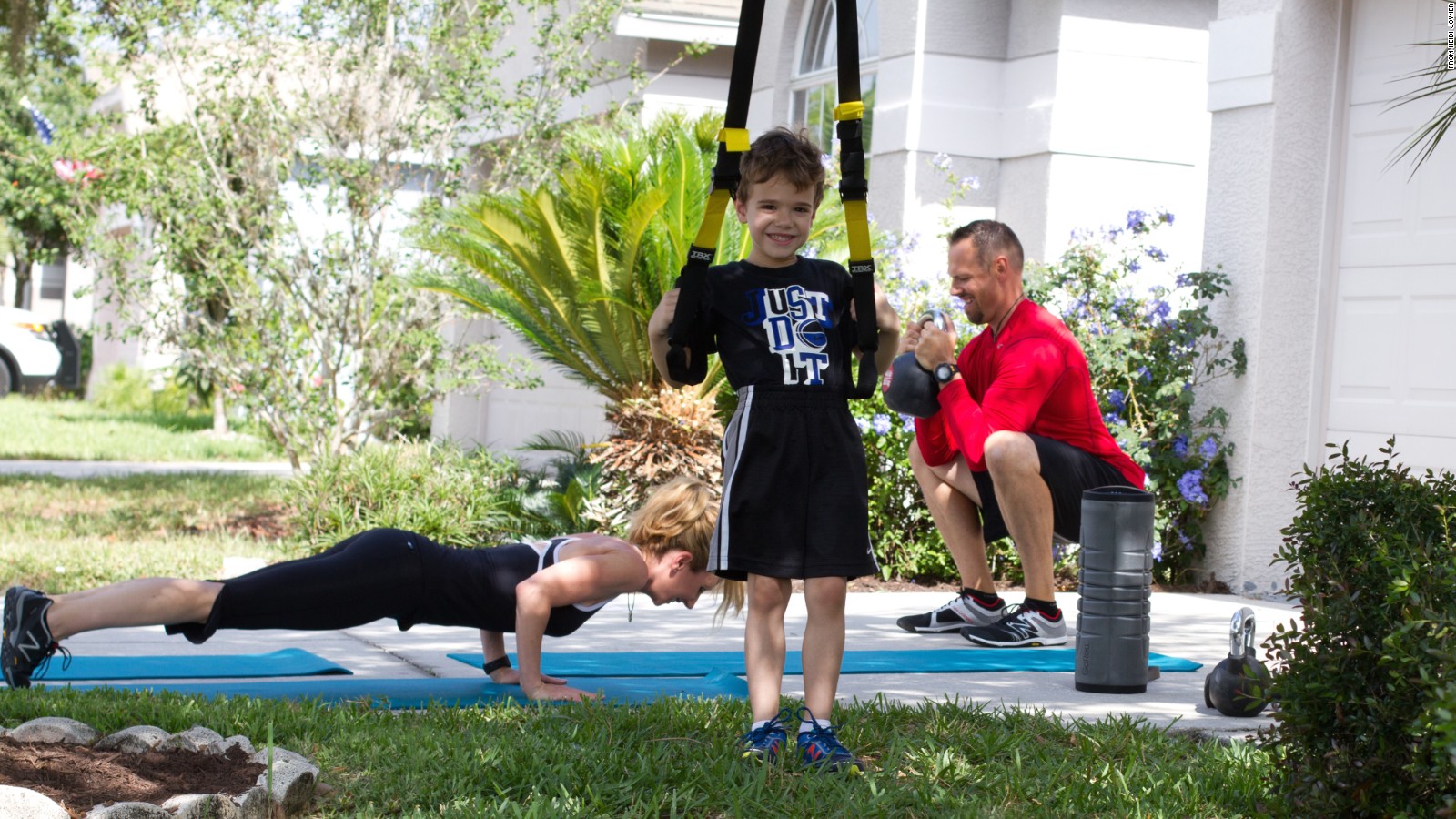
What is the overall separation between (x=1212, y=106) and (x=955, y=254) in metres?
2.87

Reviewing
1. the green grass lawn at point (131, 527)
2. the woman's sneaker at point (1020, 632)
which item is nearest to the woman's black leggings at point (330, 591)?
the woman's sneaker at point (1020, 632)

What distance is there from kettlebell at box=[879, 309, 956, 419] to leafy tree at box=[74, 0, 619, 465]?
5.51m

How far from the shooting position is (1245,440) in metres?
7.77

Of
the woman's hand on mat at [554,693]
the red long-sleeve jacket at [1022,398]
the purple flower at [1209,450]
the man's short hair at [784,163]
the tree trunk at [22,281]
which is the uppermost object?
the tree trunk at [22,281]

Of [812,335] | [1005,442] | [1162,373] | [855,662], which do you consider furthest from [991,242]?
[1162,373]

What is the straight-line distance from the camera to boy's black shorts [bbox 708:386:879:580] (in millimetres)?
3768

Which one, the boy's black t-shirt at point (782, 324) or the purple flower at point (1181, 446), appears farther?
the purple flower at point (1181, 446)

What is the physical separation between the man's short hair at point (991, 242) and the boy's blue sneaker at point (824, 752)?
8.96ft

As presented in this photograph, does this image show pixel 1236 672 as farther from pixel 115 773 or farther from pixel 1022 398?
pixel 115 773

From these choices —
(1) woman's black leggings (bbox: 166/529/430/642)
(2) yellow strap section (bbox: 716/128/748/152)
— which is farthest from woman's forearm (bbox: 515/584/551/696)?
(2) yellow strap section (bbox: 716/128/748/152)

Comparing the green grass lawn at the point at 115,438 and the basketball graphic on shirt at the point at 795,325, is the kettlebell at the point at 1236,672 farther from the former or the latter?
the green grass lawn at the point at 115,438

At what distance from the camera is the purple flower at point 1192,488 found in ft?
25.6

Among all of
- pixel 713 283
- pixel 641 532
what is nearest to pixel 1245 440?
pixel 641 532

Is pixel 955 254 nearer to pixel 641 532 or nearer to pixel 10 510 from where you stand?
pixel 641 532
